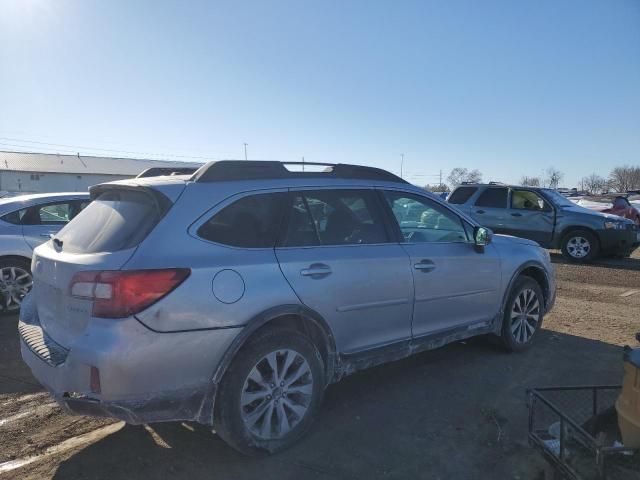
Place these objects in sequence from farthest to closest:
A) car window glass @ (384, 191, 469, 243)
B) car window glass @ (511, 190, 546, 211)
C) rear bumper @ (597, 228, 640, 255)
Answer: car window glass @ (511, 190, 546, 211) < rear bumper @ (597, 228, 640, 255) < car window glass @ (384, 191, 469, 243)

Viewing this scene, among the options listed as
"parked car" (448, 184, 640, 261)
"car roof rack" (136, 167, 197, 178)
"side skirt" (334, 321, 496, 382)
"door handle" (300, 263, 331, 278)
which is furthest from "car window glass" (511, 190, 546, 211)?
"door handle" (300, 263, 331, 278)

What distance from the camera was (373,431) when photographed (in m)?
3.51

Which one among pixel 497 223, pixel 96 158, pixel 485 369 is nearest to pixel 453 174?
pixel 96 158

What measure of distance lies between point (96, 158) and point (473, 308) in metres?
78.8

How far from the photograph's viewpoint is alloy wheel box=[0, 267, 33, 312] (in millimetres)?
6371

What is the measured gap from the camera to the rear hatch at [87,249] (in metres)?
2.83

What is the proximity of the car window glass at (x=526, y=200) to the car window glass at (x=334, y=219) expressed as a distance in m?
9.62

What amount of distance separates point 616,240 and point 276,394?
11.2 metres

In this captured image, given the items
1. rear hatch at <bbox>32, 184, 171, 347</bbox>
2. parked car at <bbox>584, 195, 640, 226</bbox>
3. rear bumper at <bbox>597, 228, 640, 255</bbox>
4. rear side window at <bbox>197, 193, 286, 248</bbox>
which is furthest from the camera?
parked car at <bbox>584, 195, 640, 226</bbox>

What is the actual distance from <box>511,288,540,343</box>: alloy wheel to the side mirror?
0.81 metres

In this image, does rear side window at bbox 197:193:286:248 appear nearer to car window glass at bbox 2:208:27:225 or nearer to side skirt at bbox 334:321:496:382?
side skirt at bbox 334:321:496:382

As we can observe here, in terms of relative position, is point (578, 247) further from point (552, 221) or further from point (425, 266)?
point (425, 266)

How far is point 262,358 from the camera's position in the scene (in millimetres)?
3057

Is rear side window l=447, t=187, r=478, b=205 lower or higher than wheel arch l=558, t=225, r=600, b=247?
higher
